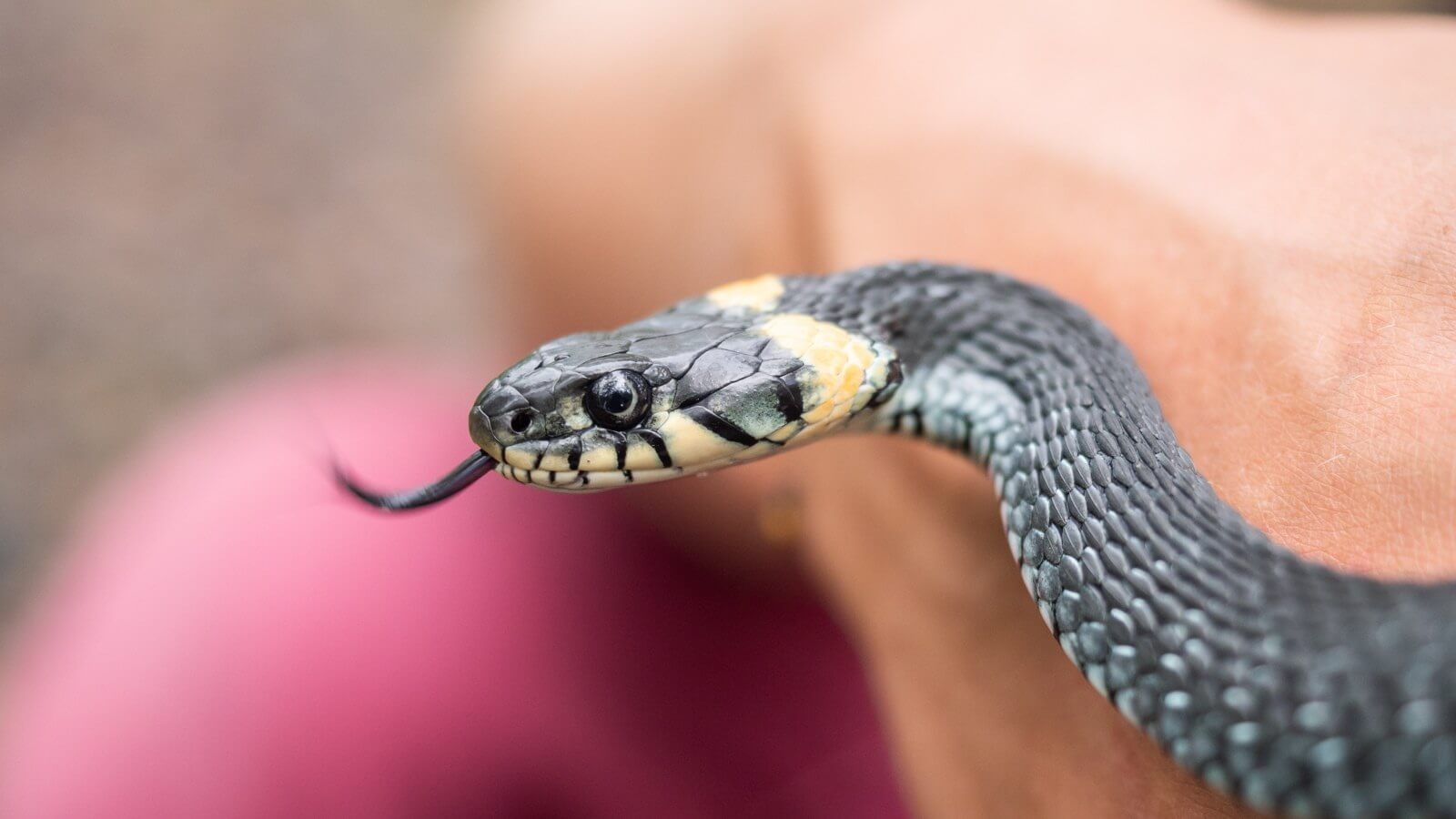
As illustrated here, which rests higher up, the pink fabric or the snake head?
the snake head

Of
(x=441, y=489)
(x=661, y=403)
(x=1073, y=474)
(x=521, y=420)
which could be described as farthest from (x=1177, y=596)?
(x=441, y=489)

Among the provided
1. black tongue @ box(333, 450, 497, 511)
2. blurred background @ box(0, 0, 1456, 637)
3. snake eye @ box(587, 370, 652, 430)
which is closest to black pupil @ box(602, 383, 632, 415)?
snake eye @ box(587, 370, 652, 430)

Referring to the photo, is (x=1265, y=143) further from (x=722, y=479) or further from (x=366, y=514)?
(x=366, y=514)

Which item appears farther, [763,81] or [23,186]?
[23,186]

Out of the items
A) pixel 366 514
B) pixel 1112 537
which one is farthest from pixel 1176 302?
pixel 366 514

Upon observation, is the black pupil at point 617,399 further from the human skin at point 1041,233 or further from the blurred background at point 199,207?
the blurred background at point 199,207

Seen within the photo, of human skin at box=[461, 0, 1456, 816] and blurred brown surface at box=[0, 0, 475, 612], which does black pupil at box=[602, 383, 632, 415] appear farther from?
blurred brown surface at box=[0, 0, 475, 612]
